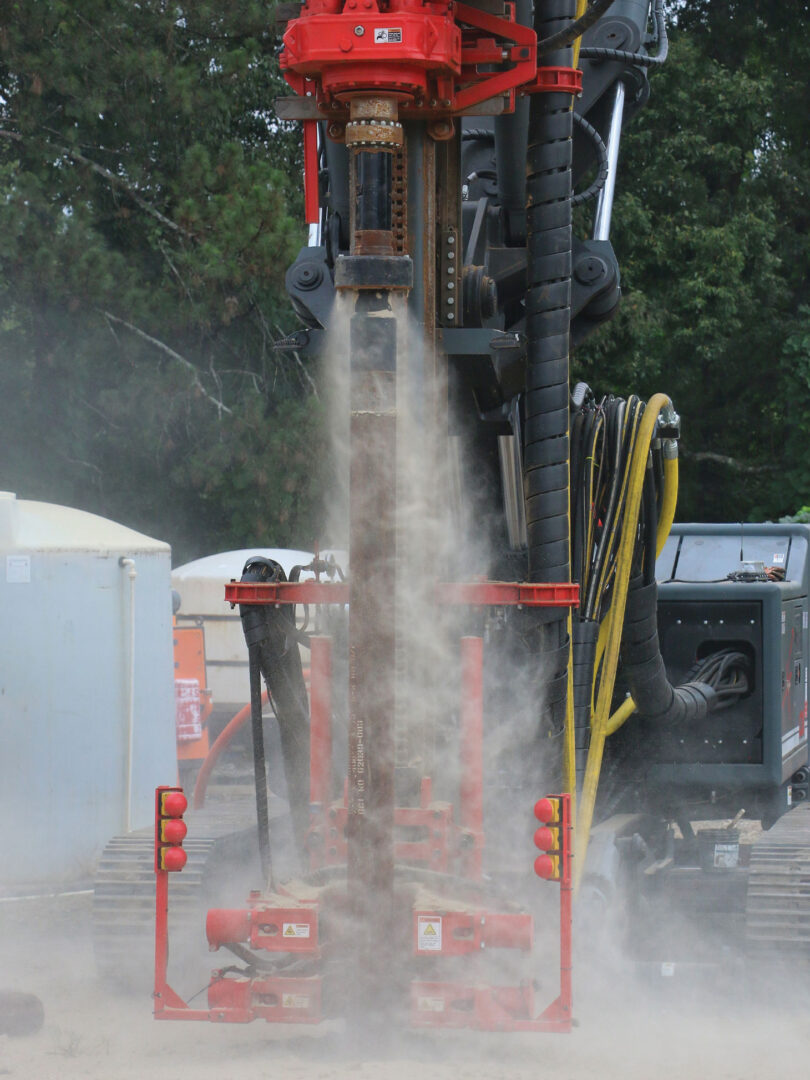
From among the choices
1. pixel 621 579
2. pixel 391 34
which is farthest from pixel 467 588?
pixel 391 34

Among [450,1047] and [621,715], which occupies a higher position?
[621,715]

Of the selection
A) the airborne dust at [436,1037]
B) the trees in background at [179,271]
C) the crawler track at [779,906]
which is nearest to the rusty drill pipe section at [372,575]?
the airborne dust at [436,1037]

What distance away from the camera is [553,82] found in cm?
618

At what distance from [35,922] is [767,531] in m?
4.56

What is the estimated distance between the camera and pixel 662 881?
25.5 feet

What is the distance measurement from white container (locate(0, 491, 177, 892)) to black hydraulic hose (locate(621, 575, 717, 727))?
4.14 meters

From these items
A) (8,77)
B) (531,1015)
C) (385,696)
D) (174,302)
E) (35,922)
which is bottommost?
(35,922)

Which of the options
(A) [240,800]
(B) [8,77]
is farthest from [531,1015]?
(B) [8,77]

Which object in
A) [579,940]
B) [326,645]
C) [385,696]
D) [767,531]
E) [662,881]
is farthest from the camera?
[767,531]

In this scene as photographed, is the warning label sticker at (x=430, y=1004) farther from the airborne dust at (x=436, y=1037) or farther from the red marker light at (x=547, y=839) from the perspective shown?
the red marker light at (x=547, y=839)

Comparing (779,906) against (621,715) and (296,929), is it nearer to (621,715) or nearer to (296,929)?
(621,715)

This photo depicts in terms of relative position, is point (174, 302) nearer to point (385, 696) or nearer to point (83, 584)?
point (83, 584)

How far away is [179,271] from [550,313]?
15.1m

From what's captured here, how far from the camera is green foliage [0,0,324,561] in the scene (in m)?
19.8
